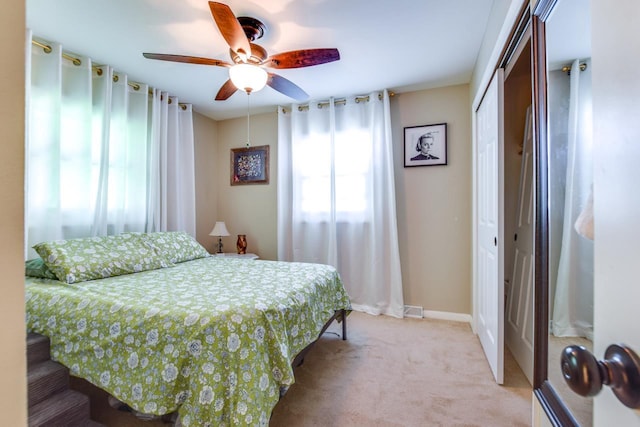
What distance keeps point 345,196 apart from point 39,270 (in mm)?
2744

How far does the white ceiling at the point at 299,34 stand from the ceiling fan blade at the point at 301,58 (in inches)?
11.2

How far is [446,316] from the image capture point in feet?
9.83

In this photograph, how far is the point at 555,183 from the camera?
760 millimetres

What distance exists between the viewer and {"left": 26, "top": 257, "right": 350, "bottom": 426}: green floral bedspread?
3.96 ft

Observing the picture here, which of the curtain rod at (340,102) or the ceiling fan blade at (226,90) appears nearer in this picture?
the ceiling fan blade at (226,90)

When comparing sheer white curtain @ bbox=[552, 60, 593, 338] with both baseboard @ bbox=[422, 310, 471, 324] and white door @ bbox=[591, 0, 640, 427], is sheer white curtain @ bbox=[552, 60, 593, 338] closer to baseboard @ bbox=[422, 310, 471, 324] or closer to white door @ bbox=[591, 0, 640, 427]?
white door @ bbox=[591, 0, 640, 427]

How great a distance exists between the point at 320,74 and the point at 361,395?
2.71 metres

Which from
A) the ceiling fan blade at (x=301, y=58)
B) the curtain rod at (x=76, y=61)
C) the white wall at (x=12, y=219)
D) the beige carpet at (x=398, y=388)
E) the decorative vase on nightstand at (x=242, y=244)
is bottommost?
the beige carpet at (x=398, y=388)

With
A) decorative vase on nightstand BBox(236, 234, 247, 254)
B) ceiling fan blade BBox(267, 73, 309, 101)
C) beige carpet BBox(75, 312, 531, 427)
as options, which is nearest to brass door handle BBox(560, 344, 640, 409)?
beige carpet BBox(75, 312, 531, 427)

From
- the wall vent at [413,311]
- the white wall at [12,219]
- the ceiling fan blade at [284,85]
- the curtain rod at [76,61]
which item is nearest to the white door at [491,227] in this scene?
the wall vent at [413,311]

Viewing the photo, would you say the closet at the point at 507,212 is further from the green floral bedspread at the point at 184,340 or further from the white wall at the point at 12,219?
the white wall at the point at 12,219

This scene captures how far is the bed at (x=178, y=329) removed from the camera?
47.8 inches

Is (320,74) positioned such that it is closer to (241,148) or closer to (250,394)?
(241,148)

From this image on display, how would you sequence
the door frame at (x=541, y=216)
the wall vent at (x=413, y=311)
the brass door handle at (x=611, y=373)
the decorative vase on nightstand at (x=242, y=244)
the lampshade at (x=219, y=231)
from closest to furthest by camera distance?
the brass door handle at (x=611, y=373) < the door frame at (x=541, y=216) < the wall vent at (x=413, y=311) < the lampshade at (x=219, y=231) < the decorative vase on nightstand at (x=242, y=244)
